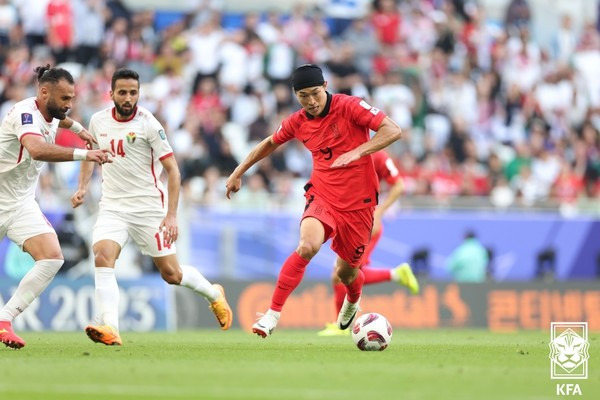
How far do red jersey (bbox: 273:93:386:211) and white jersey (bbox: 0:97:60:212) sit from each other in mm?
2416

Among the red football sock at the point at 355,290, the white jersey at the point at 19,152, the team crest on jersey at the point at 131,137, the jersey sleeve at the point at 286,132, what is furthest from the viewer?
the red football sock at the point at 355,290

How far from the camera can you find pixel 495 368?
10.1 metres

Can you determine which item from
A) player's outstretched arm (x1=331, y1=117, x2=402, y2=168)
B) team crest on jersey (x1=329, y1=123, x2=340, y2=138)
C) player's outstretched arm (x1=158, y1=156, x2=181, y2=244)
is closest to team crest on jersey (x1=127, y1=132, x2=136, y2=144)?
player's outstretched arm (x1=158, y1=156, x2=181, y2=244)

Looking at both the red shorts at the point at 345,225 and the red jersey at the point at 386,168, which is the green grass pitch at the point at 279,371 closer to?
the red shorts at the point at 345,225

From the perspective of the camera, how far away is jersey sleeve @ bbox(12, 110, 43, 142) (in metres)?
11.8

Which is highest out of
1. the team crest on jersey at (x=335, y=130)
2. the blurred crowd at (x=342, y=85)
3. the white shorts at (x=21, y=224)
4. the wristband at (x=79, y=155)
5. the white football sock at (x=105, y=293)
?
the blurred crowd at (x=342, y=85)

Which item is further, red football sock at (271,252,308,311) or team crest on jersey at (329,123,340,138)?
team crest on jersey at (329,123,340,138)

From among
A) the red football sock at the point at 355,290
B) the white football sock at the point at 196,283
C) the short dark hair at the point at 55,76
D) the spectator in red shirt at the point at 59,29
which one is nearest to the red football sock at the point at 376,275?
the red football sock at the point at 355,290

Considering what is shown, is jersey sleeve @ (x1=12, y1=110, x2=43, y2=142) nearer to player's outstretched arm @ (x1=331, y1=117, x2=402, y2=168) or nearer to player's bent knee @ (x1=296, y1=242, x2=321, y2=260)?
player's bent knee @ (x1=296, y1=242, x2=321, y2=260)

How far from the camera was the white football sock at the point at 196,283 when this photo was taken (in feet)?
43.2

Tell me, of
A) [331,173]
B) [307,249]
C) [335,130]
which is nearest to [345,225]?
[331,173]

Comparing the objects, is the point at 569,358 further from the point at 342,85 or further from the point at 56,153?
the point at 342,85

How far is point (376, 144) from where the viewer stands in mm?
11953

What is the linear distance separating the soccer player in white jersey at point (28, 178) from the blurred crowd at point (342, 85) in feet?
25.3
